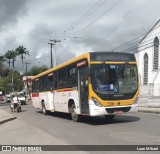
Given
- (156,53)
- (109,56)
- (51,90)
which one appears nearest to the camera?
(109,56)

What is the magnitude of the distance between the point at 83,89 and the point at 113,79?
5.24 feet

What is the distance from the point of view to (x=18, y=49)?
11319 cm

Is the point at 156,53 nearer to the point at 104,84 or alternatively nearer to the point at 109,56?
the point at 109,56

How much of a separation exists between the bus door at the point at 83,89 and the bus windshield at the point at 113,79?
0.64m

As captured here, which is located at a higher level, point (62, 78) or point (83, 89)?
point (62, 78)

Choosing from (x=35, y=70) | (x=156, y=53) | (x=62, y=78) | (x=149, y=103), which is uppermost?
(x=35, y=70)

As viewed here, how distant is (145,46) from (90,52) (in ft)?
107

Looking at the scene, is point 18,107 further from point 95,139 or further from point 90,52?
point 95,139

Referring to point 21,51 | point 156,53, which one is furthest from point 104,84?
point 21,51

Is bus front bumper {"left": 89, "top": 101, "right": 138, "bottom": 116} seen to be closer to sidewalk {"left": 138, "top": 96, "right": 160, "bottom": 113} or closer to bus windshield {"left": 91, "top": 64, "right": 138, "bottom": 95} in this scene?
bus windshield {"left": 91, "top": 64, "right": 138, "bottom": 95}

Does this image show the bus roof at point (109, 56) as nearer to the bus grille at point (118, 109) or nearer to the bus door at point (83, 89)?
the bus door at point (83, 89)

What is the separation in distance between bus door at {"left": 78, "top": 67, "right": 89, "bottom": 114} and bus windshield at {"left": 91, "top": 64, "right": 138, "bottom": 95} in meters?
0.64

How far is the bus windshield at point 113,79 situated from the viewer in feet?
50.6

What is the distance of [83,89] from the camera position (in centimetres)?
1633
